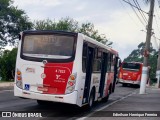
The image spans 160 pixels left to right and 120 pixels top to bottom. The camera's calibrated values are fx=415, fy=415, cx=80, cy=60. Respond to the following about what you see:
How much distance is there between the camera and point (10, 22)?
196ft

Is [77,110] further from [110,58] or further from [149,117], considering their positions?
[110,58]

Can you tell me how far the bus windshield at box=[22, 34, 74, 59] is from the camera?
14664 millimetres

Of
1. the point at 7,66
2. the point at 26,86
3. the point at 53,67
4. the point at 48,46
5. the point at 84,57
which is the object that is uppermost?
the point at 48,46

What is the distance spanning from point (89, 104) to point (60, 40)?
3303mm

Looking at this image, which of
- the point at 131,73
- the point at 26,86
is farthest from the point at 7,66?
the point at 26,86

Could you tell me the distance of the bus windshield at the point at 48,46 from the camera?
14.7 metres

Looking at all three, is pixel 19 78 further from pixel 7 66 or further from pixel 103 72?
pixel 7 66

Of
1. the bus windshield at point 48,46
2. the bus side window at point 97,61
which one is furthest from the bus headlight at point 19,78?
the bus side window at point 97,61

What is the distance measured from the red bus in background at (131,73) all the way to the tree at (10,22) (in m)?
Answer: 19.2

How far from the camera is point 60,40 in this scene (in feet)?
48.7

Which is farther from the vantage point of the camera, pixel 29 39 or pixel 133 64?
pixel 133 64

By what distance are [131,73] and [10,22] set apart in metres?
21.5

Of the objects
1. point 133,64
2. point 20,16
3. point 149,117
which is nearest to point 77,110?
point 149,117

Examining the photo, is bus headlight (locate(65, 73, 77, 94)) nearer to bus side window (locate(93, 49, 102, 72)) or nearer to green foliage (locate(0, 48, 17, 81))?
bus side window (locate(93, 49, 102, 72))
